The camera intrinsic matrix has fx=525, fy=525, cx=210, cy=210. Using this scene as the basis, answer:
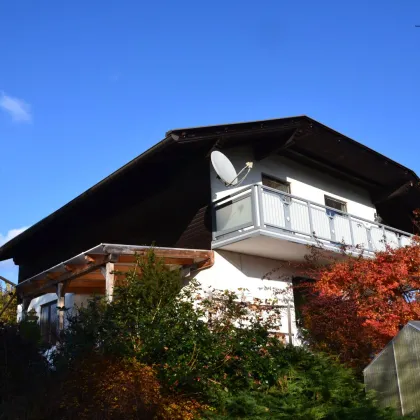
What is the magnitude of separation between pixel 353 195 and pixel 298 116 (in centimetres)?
510

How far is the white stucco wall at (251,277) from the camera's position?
12719 mm

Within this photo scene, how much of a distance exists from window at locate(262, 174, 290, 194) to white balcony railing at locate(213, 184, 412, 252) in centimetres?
126

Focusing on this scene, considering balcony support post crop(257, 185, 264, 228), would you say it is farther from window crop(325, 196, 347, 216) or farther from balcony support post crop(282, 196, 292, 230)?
window crop(325, 196, 347, 216)

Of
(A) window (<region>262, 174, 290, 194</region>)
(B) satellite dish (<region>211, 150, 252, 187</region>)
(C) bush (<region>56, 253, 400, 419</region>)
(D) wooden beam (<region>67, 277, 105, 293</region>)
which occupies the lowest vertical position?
(C) bush (<region>56, 253, 400, 419</region>)

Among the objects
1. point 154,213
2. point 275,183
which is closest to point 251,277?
point 275,183

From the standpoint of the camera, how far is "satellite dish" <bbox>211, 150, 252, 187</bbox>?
12451mm

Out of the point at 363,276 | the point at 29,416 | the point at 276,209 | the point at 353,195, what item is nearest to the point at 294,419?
the point at 29,416

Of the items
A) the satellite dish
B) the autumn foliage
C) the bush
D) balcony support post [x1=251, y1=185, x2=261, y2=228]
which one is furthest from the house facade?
the bush

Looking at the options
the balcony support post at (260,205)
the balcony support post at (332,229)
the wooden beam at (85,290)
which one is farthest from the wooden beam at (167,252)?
the wooden beam at (85,290)

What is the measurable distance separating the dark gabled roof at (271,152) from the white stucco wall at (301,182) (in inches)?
9.8

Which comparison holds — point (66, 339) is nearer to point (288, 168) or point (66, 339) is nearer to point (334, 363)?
point (334, 363)

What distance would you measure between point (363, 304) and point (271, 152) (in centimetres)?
518

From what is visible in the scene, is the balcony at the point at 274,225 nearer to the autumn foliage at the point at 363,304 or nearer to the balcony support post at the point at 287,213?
the balcony support post at the point at 287,213

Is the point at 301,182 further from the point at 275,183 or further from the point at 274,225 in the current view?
the point at 274,225
